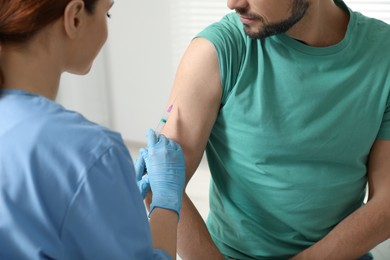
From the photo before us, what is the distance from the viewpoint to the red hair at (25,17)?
813 millimetres

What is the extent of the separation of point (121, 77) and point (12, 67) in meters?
1.82

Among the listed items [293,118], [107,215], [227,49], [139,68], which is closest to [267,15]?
[227,49]

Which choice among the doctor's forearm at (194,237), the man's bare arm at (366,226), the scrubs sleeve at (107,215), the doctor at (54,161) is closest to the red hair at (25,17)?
the doctor at (54,161)

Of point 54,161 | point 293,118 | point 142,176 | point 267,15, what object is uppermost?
point 267,15

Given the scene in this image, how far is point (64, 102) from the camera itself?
107 inches

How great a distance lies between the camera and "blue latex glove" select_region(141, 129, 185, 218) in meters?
1.18

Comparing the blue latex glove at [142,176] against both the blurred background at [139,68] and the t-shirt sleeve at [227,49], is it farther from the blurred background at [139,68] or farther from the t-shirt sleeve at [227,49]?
the blurred background at [139,68]

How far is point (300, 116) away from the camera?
131 centimetres

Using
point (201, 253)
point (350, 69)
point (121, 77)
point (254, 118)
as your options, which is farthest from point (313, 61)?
point (121, 77)

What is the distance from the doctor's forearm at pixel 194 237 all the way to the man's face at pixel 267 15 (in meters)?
0.43

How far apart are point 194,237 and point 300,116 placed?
0.38m

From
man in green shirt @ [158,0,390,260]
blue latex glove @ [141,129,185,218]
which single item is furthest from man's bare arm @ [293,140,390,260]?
blue latex glove @ [141,129,185,218]

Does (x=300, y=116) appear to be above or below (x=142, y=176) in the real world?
above

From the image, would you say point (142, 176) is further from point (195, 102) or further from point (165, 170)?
point (195, 102)
